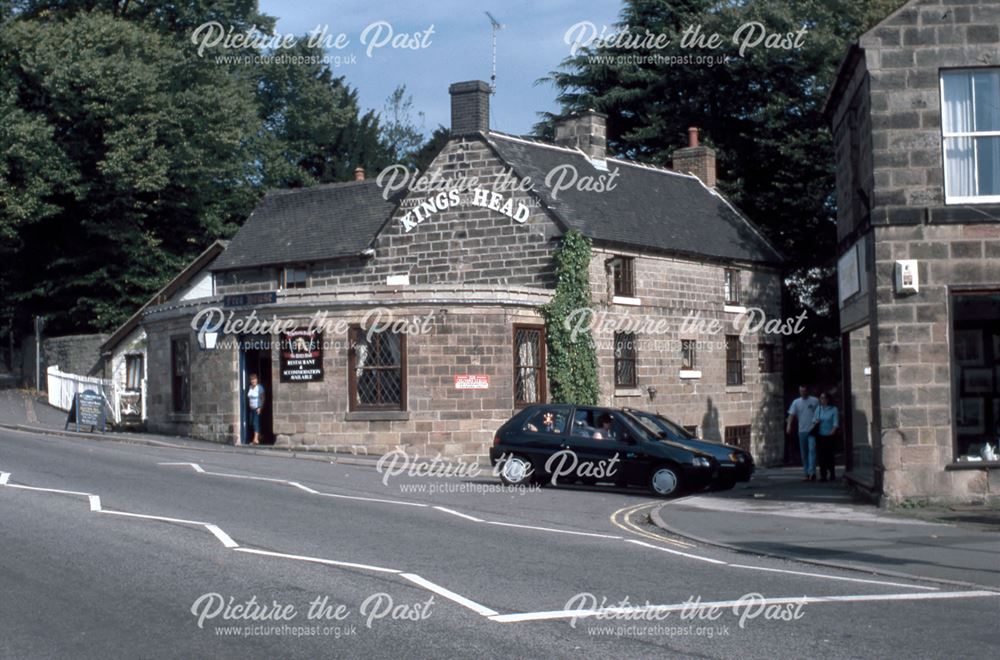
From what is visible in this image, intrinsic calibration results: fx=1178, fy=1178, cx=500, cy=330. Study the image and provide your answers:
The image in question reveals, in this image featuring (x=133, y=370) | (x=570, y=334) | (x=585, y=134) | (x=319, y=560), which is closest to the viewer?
(x=319, y=560)

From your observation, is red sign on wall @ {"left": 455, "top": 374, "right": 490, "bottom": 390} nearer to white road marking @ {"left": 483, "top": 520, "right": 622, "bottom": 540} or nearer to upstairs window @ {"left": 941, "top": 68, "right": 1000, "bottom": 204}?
white road marking @ {"left": 483, "top": 520, "right": 622, "bottom": 540}

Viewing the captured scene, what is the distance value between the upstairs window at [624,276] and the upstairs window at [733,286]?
18.6 feet

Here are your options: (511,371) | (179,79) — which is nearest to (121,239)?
(179,79)

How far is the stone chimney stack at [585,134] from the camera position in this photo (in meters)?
37.0

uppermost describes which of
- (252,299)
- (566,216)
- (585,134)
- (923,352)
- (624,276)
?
(585,134)

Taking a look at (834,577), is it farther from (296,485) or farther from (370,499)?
(296,485)

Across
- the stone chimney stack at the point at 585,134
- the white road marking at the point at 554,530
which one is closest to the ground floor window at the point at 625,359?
the stone chimney stack at the point at 585,134

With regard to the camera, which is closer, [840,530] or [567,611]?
[567,611]

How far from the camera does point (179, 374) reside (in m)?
32.1

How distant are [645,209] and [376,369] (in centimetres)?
1162

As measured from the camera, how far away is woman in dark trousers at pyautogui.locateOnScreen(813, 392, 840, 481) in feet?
76.0

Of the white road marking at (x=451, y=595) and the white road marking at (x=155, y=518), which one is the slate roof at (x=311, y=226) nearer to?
the white road marking at (x=155, y=518)

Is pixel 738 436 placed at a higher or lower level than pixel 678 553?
higher

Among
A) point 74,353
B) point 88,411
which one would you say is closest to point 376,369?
point 88,411
